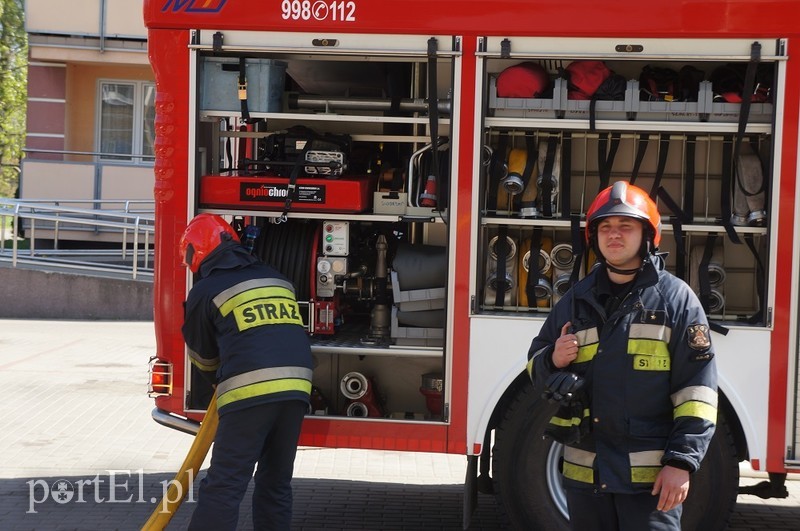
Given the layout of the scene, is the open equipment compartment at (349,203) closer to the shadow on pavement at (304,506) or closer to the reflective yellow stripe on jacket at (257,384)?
the reflective yellow stripe on jacket at (257,384)

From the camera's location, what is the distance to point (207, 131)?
218 inches

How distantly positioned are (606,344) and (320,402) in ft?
8.24

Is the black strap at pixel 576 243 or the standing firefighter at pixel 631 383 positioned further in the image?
the black strap at pixel 576 243

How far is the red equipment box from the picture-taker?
534 cm

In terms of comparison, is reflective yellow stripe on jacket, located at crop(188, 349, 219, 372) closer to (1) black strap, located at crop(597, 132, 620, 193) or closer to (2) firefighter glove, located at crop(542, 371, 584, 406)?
(2) firefighter glove, located at crop(542, 371, 584, 406)

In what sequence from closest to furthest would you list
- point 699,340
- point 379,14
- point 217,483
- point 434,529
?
point 699,340 < point 217,483 < point 379,14 < point 434,529

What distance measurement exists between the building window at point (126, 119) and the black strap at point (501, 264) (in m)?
16.4

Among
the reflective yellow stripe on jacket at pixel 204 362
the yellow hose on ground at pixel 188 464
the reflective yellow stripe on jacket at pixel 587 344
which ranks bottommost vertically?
the yellow hose on ground at pixel 188 464

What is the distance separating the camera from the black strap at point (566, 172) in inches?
211

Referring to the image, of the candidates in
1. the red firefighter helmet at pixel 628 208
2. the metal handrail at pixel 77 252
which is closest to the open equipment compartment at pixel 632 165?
the red firefighter helmet at pixel 628 208

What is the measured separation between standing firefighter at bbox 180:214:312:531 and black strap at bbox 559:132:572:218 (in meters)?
1.48

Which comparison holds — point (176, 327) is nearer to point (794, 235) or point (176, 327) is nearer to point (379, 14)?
point (379, 14)

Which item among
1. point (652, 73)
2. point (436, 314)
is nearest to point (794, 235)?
point (652, 73)

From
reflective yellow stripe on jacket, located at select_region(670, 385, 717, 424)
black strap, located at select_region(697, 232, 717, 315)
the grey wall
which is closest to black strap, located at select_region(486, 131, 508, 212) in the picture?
black strap, located at select_region(697, 232, 717, 315)
